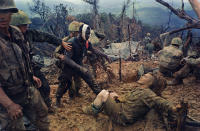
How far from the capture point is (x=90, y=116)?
387 centimetres

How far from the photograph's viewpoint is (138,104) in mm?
3041

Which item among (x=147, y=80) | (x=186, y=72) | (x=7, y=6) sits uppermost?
(x=7, y=6)

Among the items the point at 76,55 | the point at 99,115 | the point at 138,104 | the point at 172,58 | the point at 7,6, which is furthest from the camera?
the point at 172,58

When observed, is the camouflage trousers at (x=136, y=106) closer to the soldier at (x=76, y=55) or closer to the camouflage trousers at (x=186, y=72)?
the soldier at (x=76, y=55)

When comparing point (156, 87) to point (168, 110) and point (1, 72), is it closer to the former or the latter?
point (168, 110)

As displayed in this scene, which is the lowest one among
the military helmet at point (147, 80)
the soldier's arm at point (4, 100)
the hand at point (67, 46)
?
the military helmet at point (147, 80)

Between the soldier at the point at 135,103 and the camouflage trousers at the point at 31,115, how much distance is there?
1.02 m

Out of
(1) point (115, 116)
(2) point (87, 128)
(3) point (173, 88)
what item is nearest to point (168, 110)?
(1) point (115, 116)

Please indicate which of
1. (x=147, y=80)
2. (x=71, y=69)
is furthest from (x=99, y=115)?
(x=147, y=80)

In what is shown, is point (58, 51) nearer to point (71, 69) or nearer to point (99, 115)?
point (71, 69)

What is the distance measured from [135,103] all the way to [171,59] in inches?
131

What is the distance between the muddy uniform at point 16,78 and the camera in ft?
6.22

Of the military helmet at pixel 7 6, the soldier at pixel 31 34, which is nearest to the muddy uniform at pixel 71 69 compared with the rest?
the soldier at pixel 31 34

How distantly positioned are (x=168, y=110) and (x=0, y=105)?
7.26ft
